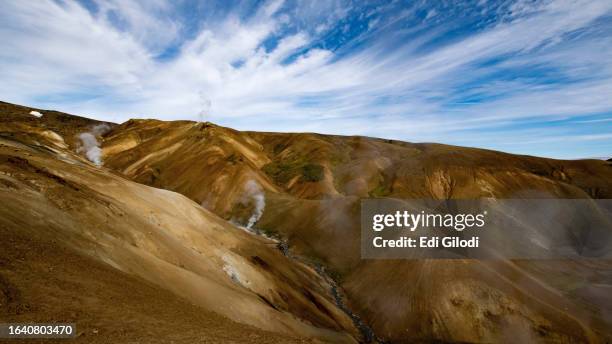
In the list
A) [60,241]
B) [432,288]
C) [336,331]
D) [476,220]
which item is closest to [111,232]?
[60,241]

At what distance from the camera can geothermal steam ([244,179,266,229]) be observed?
192ft

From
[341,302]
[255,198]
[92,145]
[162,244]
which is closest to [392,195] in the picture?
[255,198]

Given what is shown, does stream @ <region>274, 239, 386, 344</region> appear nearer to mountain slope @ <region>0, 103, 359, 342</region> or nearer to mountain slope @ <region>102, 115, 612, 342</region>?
mountain slope @ <region>102, 115, 612, 342</region>

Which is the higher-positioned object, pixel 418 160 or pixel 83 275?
pixel 418 160

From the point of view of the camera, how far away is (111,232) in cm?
1777

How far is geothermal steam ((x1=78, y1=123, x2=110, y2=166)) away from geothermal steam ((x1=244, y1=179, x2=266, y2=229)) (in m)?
48.7

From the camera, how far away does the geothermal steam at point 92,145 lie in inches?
3726

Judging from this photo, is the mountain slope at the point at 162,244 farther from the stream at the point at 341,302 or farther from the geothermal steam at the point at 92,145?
the geothermal steam at the point at 92,145

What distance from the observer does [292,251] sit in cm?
4747

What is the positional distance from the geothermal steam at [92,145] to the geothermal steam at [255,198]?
160 ft

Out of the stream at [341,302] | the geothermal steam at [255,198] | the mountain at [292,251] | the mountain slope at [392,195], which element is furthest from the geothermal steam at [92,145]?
the stream at [341,302]

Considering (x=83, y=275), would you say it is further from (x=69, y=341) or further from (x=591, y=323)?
(x=591, y=323)

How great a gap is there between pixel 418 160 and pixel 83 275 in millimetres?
85982

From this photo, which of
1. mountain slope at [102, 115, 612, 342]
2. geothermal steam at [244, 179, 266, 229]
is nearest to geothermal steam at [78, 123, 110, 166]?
mountain slope at [102, 115, 612, 342]
